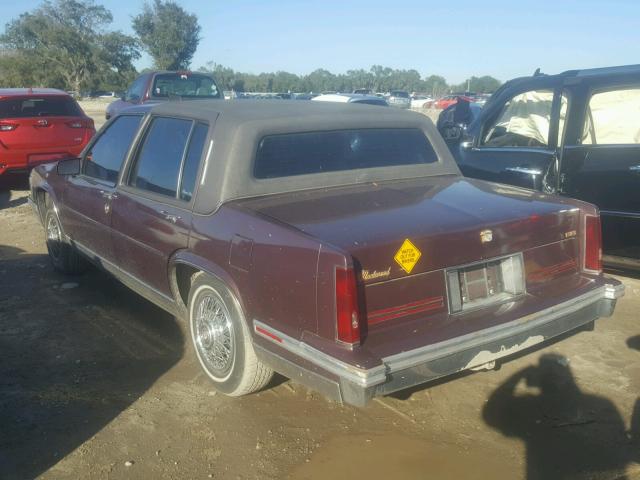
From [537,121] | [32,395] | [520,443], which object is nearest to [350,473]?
[520,443]

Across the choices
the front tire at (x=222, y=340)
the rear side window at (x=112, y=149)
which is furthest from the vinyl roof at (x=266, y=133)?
the front tire at (x=222, y=340)

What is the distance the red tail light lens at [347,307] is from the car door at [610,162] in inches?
111

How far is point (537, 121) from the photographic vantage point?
222 inches

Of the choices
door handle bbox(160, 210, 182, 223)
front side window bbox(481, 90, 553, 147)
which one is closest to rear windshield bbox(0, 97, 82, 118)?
door handle bbox(160, 210, 182, 223)

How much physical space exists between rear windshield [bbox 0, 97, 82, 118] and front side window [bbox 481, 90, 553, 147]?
711 cm

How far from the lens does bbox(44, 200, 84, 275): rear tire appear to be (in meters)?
5.72

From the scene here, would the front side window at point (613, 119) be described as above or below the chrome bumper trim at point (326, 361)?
above

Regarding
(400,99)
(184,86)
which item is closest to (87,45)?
(400,99)

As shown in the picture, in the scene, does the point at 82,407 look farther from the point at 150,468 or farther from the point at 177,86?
the point at 177,86

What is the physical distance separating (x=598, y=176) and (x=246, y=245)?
3022 millimetres

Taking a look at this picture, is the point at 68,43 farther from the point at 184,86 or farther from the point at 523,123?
the point at 523,123

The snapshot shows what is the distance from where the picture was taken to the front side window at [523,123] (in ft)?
18.1

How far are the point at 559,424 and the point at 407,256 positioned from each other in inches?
52.9

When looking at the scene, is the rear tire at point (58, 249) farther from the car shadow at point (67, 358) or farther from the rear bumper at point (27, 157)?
the rear bumper at point (27, 157)
